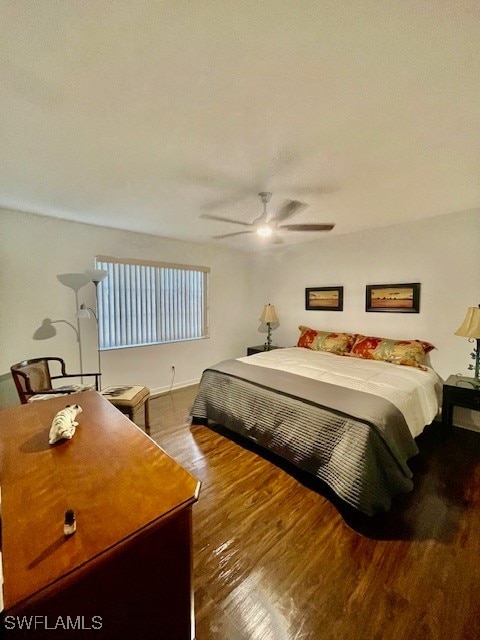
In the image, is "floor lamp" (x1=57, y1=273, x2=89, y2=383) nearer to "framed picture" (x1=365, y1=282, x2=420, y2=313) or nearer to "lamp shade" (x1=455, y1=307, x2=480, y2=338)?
"framed picture" (x1=365, y1=282, x2=420, y2=313)

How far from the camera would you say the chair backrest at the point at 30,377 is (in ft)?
7.73

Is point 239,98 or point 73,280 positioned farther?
point 73,280

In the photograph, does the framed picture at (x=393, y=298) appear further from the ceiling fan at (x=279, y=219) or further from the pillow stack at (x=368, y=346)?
the ceiling fan at (x=279, y=219)

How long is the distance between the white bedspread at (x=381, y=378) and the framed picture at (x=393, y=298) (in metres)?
0.82

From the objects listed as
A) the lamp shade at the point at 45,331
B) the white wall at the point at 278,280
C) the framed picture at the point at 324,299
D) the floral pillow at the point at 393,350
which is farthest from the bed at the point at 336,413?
the lamp shade at the point at 45,331

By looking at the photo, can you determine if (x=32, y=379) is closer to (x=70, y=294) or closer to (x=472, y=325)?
(x=70, y=294)

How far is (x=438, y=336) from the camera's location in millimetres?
3193

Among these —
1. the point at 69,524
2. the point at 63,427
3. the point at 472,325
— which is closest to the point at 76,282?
the point at 63,427

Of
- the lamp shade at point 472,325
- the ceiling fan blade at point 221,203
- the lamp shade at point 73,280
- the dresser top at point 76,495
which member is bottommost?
the dresser top at point 76,495

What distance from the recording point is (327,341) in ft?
12.7

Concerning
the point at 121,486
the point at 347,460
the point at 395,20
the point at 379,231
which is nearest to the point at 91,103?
the point at 395,20

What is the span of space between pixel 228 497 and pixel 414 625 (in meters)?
1.14

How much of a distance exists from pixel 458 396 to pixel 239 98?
3116mm

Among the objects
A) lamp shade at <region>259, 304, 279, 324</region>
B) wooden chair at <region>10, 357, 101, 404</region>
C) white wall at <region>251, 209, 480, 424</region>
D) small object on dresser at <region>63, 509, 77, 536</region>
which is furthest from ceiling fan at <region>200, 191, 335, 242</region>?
small object on dresser at <region>63, 509, 77, 536</region>
